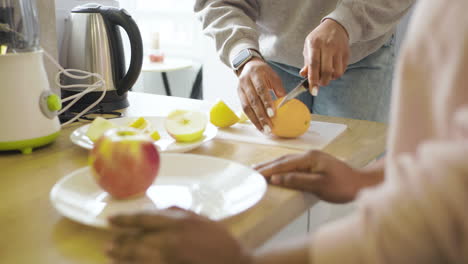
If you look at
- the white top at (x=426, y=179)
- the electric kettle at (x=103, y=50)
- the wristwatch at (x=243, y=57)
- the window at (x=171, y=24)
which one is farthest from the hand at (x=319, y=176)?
the window at (x=171, y=24)

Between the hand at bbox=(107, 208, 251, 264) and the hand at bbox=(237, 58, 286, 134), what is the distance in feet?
1.87

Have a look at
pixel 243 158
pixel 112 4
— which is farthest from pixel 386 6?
pixel 112 4

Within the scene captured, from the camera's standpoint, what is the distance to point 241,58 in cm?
128

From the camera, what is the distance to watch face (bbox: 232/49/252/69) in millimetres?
1270

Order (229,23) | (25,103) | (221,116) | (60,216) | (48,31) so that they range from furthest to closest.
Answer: (229,23), (48,31), (221,116), (25,103), (60,216)

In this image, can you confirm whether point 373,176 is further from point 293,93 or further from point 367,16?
point 367,16

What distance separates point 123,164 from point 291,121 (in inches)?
18.2

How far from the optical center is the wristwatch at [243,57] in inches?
49.9

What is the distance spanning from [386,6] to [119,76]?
741mm

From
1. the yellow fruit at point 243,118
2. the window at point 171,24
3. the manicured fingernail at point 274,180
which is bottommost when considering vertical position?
the window at point 171,24

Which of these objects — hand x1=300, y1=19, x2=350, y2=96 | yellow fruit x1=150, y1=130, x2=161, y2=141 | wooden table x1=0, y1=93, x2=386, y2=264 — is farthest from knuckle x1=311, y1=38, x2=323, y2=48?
yellow fruit x1=150, y1=130, x2=161, y2=141

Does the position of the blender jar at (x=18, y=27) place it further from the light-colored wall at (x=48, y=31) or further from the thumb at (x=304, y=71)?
the thumb at (x=304, y=71)

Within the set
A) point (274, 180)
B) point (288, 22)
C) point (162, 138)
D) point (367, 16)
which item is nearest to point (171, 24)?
point (288, 22)

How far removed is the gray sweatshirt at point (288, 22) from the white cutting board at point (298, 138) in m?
0.27
